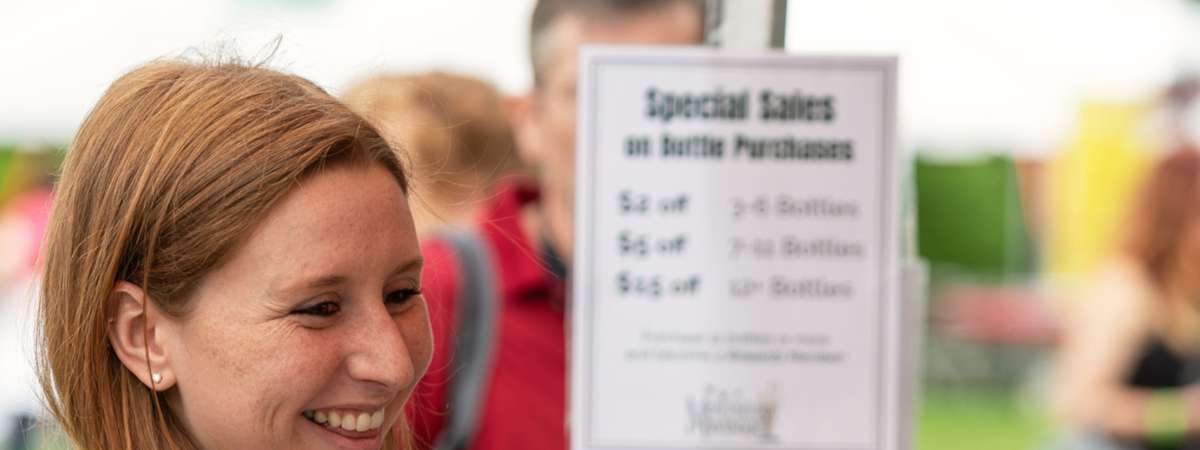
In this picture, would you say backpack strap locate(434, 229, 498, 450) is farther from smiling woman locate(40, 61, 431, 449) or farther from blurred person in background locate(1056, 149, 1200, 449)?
blurred person in background locate(1056, 149, 1200, 449)

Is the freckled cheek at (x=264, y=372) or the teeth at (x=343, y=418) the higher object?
the freckled cheek at (x=264, y=372)

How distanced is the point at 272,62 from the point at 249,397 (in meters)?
0.42

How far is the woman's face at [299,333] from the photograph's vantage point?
1.50 m

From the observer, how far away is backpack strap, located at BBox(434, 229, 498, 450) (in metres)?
2.62

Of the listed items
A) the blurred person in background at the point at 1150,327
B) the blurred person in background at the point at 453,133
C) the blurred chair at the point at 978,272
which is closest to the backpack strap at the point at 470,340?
the blurred person in background at the point at 453,133

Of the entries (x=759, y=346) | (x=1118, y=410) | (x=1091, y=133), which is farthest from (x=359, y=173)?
(x=1091, y=133)

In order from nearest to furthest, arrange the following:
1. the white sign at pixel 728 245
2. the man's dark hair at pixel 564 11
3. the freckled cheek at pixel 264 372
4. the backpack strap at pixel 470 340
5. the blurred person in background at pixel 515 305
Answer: the freckled cheek at pixel 264 372 < the white sign at pixel 728 245 < the man's dark hair at pixel 564 11 < the blurred person in background at pixel 515 305 < the backpack strap at pixel 470 340

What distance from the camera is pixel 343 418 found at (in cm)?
155

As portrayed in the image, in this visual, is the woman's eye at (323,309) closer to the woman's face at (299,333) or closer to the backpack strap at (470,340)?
the woman's face at (299,333)

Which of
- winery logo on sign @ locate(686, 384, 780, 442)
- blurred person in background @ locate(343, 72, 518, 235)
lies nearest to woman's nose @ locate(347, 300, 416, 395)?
winery logo on sign @ locate(686, 384, 780, 442)

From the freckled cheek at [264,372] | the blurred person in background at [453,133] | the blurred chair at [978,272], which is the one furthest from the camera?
the blurred chair at [978,272]

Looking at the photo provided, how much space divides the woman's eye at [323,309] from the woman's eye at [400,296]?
0.07 m

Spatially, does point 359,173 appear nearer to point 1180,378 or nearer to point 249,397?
point 249,397

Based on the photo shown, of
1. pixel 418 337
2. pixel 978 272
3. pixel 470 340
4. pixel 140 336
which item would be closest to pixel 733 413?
pixel 418 337
